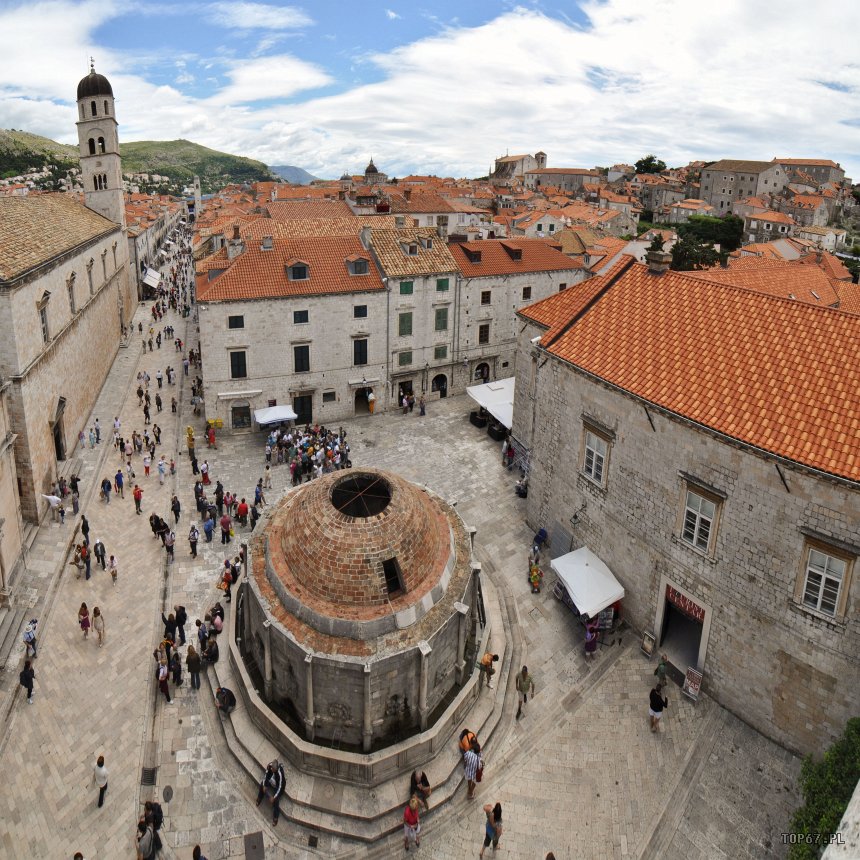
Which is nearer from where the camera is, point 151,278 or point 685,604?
point 685,604

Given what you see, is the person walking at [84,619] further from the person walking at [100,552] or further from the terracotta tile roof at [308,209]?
the terracotta tile roof at [308,209]

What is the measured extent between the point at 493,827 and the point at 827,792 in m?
6.36

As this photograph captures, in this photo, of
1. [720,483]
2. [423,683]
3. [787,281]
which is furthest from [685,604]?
[787,281]

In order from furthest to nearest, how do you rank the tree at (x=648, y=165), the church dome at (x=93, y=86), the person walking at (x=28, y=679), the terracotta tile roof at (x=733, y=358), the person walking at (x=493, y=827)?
1. the tree at (x=648, y=165)
2. the church dome at (x=93, y=86)
3. the person walking at (x=28, y=679)
4. the terracotta tile roof at (x=733, y=358)
5. the person walking at (x=493, y=827)

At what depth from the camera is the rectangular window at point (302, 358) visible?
3167cm

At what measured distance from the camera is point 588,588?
720 inches

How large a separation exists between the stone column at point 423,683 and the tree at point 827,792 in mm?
7451

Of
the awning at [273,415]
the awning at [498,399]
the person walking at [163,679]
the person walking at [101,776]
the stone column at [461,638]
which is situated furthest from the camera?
the awning at [273,415]

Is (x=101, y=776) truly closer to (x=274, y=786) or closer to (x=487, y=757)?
(x=274, y=786)

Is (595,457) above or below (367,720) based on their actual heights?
above

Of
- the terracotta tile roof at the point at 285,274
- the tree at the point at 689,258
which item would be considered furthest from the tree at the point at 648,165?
the terracotta tile roof at the point at 285,274

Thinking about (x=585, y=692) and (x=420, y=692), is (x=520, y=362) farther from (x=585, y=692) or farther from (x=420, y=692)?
(x=420, y=692)

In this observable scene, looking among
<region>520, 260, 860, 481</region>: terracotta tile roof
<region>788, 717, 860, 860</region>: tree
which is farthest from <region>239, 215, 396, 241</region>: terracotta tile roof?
<region>788, 717, 860, 860</region>: tree

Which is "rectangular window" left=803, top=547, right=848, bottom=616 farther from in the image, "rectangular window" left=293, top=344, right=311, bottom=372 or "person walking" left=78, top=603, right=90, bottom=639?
"rectangular window" left=293, top=344, right=311, bottom=372
